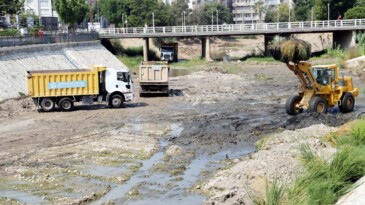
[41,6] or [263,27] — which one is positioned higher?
[41,6]

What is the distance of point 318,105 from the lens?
86.3 feet

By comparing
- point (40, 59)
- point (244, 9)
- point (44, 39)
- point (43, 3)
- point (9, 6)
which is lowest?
point (40, 59)

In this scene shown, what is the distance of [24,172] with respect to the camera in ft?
57.7

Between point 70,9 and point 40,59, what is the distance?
27.1 m

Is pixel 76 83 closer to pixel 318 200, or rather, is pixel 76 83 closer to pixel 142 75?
pixel 142 75

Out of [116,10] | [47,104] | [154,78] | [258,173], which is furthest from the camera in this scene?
[116,10]

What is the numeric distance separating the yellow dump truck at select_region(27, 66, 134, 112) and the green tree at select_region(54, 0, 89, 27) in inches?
1594

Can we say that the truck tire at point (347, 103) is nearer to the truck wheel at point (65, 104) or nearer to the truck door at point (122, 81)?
the truck door at point (122, 81)

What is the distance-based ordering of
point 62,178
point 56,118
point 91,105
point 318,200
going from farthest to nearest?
1. point 91,105
2. point 56,118
3. point 62,178
4. point 318,200

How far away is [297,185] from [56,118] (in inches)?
742

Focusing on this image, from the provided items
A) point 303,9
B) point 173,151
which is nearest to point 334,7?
point 303,9

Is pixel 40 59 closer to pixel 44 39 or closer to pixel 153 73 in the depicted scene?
pixel 44 39

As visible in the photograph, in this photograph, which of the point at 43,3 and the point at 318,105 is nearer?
the point at 318,105

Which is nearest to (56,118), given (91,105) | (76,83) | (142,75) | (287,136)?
(76,83)
